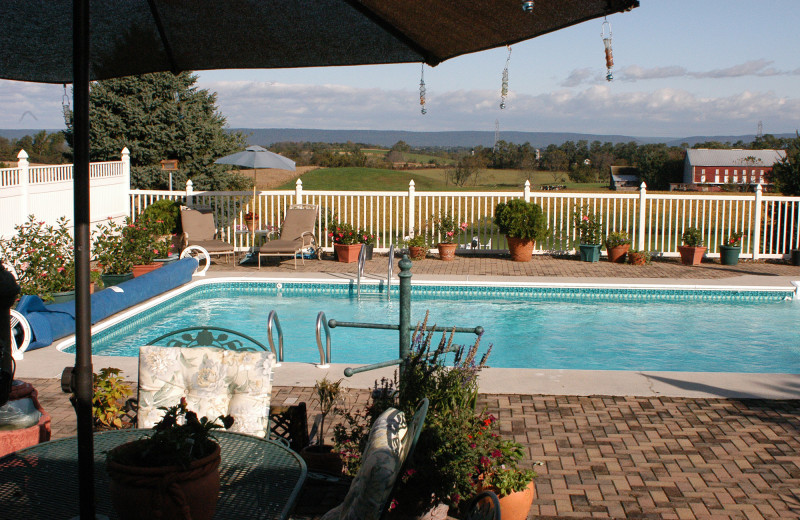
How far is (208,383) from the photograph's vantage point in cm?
346

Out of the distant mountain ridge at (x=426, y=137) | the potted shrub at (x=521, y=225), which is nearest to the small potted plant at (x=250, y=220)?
the potted shrub at (x=521, y=225)

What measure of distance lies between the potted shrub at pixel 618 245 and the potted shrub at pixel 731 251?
1.46 m

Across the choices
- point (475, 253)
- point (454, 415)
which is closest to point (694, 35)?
point (475, 253)

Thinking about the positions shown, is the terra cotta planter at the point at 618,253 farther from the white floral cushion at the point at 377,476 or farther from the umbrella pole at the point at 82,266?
the umbrella pole at the point at 82,266

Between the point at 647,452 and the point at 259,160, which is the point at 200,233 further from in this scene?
the point at 647,452

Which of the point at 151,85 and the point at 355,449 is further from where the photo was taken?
the point at 151,85

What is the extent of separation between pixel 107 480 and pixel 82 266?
0.94m

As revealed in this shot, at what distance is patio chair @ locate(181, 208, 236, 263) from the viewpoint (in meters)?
11.5

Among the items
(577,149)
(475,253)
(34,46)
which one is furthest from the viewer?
(577,149)

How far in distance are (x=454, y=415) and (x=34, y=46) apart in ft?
7.91

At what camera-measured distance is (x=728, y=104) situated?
28906 mm

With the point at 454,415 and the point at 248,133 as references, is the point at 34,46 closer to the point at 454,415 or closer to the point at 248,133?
the point at 454,415

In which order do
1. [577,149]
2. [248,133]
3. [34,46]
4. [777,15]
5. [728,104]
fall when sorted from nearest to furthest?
[34,46]
[777,15]
[248,133]
[728,104]
[577,149]

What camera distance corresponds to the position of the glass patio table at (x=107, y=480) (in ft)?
7.89
